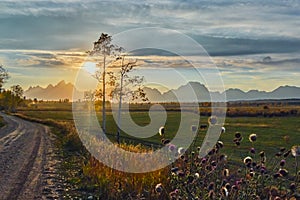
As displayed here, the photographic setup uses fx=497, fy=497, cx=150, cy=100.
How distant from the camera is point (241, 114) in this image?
76375 millimetres

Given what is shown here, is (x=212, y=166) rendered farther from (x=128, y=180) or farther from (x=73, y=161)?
(x=73, y=161)

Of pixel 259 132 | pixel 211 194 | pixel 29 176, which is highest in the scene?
pixel 211 194

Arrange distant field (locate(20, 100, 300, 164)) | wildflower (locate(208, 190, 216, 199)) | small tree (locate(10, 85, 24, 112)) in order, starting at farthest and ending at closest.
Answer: small tree (locate(10, 85, 24, 112)), distant field (locate(20, 100, 300, 164)), wildflower (locate(208, 190, 216, 199))

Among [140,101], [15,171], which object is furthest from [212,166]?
[140,101]

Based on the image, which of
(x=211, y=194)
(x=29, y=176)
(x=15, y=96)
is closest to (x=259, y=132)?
(x=29, y=176)

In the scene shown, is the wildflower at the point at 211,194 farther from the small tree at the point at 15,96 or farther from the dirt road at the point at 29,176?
the small tree at the point at 15,96

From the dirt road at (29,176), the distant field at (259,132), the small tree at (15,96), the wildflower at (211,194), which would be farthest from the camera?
the small tree at (15,96)

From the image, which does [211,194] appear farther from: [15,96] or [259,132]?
[15,96]

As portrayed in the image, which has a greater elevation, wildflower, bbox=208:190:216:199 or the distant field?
wildflower, bbox=208:190:216:199

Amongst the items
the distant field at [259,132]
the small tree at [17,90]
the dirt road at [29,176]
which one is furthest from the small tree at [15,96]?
the dirt road at [29,176]

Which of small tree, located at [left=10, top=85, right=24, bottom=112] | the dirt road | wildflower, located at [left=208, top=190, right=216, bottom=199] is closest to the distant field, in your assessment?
wildflower, located at [left=208, top=190, right=216, bottom=199]

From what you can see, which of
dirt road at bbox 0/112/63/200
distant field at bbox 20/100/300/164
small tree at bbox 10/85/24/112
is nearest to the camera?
dirt road at bbox 0/112/63/200

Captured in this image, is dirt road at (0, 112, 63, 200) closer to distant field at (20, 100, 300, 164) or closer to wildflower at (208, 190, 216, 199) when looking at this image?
distant field at (20, 100, 300, 164)

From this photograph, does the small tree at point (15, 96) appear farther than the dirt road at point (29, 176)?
Yes
